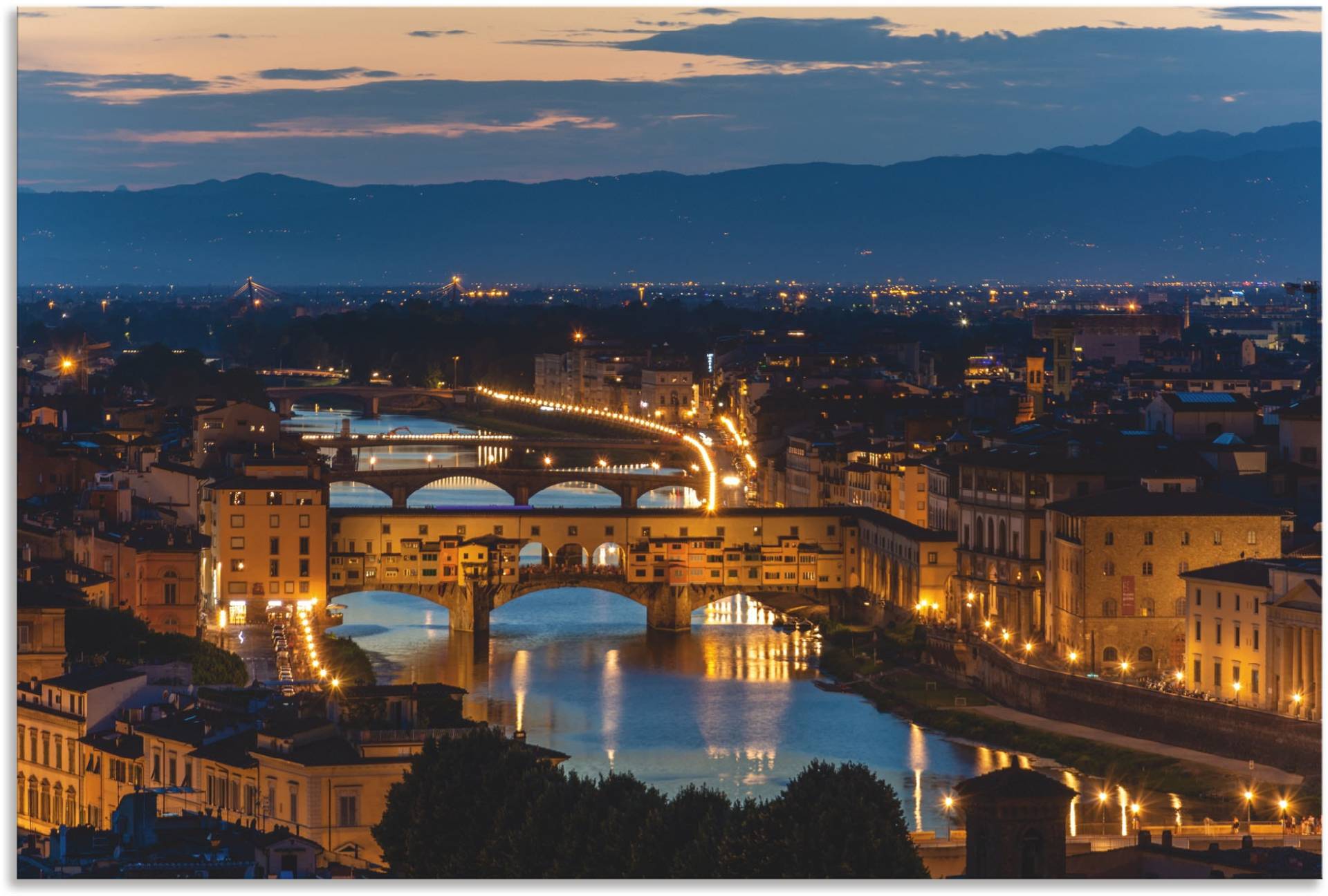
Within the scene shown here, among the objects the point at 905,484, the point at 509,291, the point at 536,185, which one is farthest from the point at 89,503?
the point at 509,291

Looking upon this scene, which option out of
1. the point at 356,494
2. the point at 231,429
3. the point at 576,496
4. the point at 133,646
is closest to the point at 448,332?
the point at 576,496

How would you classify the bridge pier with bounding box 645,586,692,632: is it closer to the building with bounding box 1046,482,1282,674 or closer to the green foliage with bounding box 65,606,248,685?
the building with bounding box 1046,482,1282,674

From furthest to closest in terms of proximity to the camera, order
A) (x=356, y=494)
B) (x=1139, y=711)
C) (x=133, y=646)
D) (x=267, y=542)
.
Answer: (x=356, y=494) → (x=267, y=542) → (x=1139, y=711) → (x=133, y=646)

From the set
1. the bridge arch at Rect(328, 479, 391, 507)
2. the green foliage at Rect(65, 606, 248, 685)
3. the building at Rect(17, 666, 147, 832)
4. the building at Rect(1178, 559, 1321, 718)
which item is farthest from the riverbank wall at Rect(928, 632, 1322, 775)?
the bridge arch at Rect(328, 479, 391, 507)

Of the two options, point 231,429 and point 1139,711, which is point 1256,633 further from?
point 231,429

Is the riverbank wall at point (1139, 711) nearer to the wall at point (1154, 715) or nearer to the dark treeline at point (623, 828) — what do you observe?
the wall at point (1154, 715)
